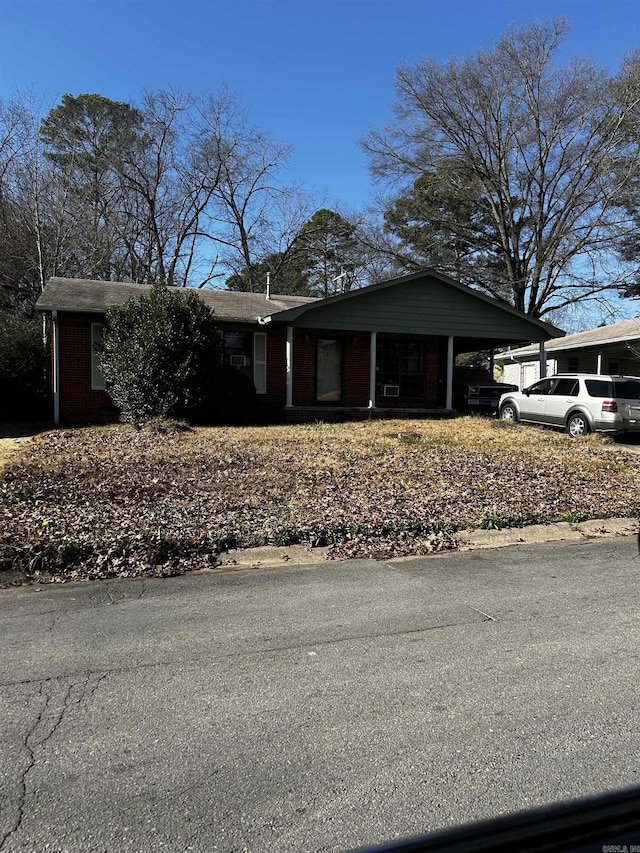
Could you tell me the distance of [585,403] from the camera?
13820mm

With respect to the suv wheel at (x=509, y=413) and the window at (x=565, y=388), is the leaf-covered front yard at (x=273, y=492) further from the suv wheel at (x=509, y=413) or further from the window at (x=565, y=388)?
the suv wheel at (x=509, y=413)

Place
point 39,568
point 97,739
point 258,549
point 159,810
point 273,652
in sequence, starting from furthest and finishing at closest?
point 258,549 < point 39,568 < point 273,652 < point 97,739 < point 159,810

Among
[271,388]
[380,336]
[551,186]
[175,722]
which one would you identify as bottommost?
[175,722]

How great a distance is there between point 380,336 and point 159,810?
17.2 meters

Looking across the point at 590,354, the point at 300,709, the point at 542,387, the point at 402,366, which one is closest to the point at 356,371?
the point at 402,366

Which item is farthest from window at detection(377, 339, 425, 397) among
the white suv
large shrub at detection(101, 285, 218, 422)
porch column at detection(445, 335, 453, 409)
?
large shrub at detection(101, 285, 218, 422)

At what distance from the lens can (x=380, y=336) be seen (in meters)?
18.7

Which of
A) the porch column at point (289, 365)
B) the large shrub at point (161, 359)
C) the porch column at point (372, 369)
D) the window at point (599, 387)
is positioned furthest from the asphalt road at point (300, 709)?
the porch column at point (372, 369)

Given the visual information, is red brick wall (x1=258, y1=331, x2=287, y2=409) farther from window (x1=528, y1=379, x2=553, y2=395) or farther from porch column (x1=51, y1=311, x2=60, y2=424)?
window (x1=528, y1=379, x2=553, y2=395)

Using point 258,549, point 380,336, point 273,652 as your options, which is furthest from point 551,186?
point 273,652

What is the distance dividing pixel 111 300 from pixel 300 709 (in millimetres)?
15376

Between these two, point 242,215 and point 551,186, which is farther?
point 242,215

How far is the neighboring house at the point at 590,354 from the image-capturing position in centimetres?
2450

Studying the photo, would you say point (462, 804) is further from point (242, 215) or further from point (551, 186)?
point (242, 215)
